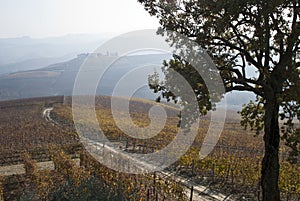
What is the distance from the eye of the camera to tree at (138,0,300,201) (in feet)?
31.8

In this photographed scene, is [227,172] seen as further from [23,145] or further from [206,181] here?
[23,145]

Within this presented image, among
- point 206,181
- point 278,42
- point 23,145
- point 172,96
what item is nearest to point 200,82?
point 172,96

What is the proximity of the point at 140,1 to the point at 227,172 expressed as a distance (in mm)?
10339

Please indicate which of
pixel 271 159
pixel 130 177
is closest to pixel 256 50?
pixel 271 159

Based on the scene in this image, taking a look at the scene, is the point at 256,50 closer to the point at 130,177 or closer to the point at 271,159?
the point at 271,159

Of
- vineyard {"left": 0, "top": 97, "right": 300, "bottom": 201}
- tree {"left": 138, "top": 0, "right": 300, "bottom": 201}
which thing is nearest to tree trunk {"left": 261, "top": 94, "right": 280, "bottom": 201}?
tree {"left": 138, "top": 0, "right": 300, "bottom": 201}

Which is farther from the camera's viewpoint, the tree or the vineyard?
the vineyard

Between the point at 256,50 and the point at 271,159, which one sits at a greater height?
→ the point at 256,50

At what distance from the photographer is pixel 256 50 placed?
10406mm

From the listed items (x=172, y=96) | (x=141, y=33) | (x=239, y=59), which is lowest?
(x=172, y=96)

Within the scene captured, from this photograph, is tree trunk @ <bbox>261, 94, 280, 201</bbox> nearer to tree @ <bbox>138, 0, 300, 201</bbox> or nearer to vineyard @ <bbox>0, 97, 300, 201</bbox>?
tree @ <bbox>138, 0, 300, 201</bbox>

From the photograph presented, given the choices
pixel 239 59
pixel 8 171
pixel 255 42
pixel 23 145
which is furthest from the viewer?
pixel 23 145

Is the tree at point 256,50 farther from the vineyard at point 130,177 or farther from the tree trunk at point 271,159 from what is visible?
the vineyard at point 130,177

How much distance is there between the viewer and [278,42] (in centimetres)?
1084
